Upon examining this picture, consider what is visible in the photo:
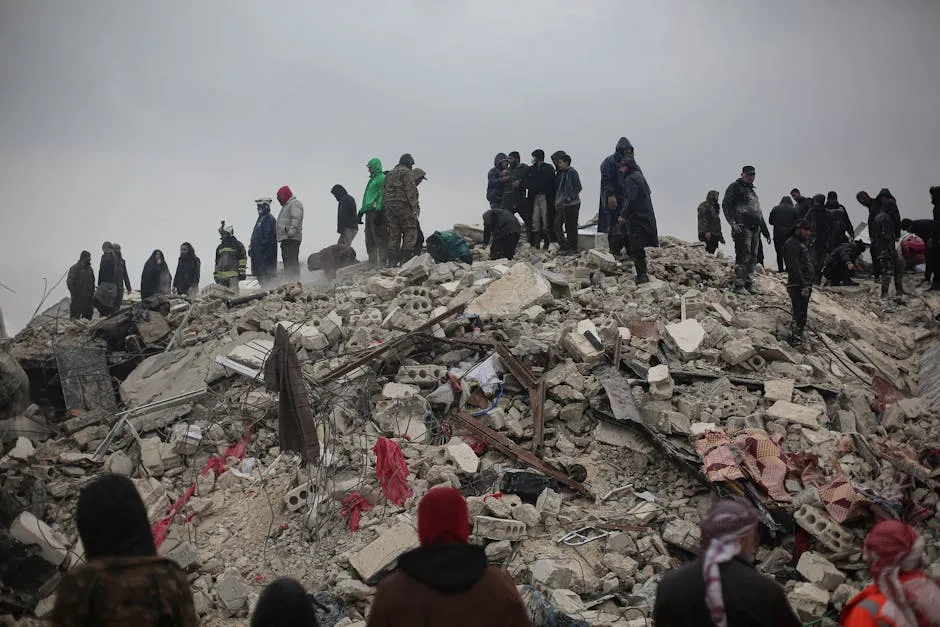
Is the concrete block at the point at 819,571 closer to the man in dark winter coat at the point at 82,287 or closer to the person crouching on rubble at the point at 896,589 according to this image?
the person crouching on rubble at the point at 896,589

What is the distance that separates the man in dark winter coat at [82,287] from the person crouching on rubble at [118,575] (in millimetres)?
11535

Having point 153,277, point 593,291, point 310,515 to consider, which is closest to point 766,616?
point 310,515

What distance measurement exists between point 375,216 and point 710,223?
6.26m

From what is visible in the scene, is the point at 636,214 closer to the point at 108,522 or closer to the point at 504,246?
the point at 504,246

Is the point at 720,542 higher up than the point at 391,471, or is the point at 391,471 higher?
the point at 720,542

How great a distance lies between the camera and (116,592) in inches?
101

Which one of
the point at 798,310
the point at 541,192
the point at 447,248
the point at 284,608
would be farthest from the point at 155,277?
the point at 284,608

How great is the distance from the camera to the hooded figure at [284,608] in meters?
2.47

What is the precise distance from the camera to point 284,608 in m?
2.48

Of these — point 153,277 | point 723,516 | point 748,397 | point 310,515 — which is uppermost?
point 153,277

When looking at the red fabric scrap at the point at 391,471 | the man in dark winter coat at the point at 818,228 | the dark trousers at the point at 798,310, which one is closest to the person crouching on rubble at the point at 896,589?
the red fabric scrap at the point at 391,471

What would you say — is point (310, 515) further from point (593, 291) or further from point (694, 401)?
point (593, 291)

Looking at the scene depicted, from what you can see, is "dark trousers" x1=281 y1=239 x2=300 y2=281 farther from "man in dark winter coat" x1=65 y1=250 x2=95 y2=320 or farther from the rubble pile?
"man in dark winter coat" x1=65 y1=250 x2=95 y2=320

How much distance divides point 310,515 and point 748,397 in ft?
14.5
